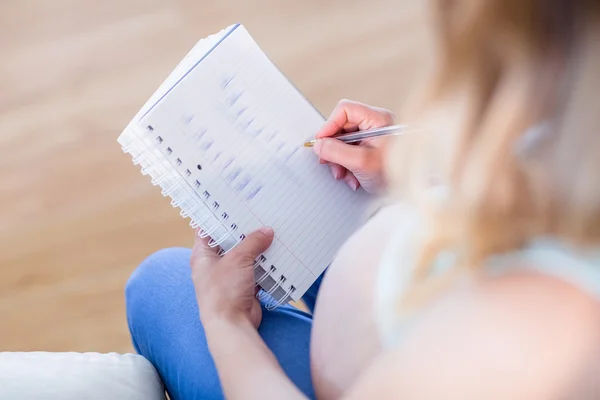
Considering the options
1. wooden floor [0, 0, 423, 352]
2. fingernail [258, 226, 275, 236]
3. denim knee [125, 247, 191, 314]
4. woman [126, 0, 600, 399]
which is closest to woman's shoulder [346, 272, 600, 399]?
woman [126, 0, 600, 399]

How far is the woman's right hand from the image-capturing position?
644mm

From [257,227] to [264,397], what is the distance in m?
0.20

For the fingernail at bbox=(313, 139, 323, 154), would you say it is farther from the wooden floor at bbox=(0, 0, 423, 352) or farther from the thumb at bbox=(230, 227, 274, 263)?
the wooden floor at bbox=(0, 0, 423, 352)

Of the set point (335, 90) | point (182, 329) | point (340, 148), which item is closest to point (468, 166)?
point (340, 148)

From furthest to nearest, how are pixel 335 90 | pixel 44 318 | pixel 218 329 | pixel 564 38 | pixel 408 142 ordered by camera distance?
1. pixel 335 90
2. pixel 44 318
3. pixel 218 329
4. pixel 408 142
5. pixel 564 38

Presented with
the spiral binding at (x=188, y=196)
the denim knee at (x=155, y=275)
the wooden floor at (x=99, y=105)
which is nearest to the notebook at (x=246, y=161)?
the spiral binding at (x=188, y=196)

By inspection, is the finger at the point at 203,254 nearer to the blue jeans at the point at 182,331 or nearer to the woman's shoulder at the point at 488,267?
the blue jeans at the point at 182,331

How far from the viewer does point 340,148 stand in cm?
64

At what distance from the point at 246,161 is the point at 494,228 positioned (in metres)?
0.34

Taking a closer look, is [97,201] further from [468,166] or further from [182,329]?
[468,166]

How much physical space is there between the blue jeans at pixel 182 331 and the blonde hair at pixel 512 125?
274 mm

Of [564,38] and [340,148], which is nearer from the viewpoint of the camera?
[564,38]

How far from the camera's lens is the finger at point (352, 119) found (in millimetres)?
671

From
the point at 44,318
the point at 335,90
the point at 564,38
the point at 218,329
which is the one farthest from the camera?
the point at 335,90
